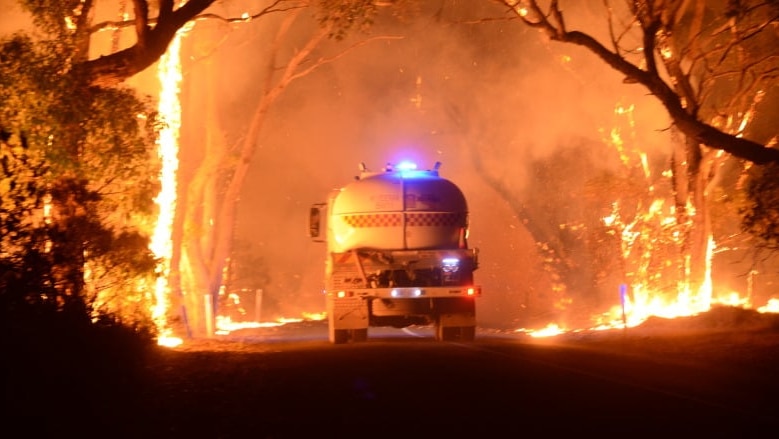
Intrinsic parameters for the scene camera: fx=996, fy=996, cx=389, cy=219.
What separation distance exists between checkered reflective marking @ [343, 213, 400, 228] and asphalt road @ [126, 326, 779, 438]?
487 cm

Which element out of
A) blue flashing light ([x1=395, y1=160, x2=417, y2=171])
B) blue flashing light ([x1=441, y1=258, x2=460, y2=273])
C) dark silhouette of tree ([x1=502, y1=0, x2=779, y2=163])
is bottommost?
blue flashing light ([x1=441, y1=258, x2=460, y2=273])

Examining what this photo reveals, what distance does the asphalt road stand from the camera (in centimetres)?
977

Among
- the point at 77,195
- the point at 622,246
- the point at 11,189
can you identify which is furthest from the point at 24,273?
the point at 622,246

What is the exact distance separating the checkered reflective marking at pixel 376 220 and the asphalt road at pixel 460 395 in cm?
487

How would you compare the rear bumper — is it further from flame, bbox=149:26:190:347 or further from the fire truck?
flame, bbox=149:26:190:347

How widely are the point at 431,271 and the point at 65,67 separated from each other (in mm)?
9459

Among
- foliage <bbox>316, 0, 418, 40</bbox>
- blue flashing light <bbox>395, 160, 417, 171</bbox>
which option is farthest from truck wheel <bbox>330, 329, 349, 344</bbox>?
foliage <bbox>316, 0, 418, 40</bbox>

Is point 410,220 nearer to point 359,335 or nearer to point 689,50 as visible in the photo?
point 359,335

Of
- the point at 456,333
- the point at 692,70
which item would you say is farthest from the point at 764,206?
the point at 692,70

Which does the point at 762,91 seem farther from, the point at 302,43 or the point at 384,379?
the point at 302,43

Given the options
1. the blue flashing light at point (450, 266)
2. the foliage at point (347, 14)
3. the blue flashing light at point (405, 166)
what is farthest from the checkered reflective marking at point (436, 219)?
Answer: the foliage at point (347, 14)

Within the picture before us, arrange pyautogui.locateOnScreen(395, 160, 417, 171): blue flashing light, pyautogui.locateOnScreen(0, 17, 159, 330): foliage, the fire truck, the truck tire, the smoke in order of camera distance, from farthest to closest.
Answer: the smoke → pyautogui.locateOnScreen(395, 160, 417, 171): blue flashing light → the truck tire → the fire truck → pyautogui.locateOnScreen(0, 17, 159, 330): foliage

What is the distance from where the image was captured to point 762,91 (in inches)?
1083

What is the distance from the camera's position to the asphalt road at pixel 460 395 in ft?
32.1
